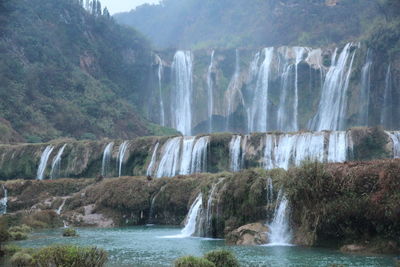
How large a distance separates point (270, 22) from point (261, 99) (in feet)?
142

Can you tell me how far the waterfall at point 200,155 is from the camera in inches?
2272

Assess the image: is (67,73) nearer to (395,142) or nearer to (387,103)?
(387,103)

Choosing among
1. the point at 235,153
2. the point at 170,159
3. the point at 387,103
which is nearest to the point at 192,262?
the point at 235,153

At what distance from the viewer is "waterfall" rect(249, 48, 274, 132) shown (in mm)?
95062

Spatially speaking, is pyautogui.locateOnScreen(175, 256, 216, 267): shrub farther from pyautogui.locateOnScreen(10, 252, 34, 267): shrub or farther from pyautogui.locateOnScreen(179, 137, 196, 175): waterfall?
pyautogui.locateOnScreen(179, 137, 196, 175): waterfall

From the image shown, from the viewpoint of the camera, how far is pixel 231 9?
519 feet

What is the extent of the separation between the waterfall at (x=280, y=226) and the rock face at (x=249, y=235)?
1.19ft

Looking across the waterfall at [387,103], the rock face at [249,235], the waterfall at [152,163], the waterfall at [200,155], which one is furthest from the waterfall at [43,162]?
the rock face at [249,235]

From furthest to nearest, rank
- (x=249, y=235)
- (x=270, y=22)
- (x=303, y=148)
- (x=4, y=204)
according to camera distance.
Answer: (x=270, y=22) → (x=4, y=204) → (x=303, y=148) → (x=249, y=235)

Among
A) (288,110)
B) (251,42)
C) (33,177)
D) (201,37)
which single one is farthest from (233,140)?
(201,37)

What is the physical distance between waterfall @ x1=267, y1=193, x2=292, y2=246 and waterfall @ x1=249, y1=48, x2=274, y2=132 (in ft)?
207

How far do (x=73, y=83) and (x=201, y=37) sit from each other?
61.9m

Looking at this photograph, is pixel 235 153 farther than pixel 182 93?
No

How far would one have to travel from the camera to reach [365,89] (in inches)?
3029
